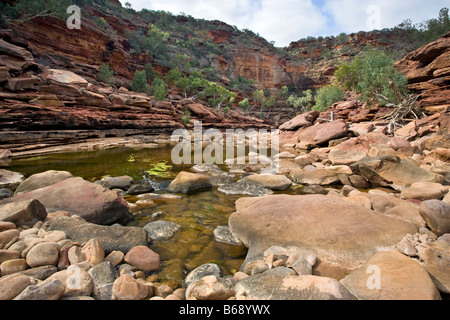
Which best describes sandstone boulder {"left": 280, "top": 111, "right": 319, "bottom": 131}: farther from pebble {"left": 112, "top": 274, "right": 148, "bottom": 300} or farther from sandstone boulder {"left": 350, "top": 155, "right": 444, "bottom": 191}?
pebble {"left": 112, "top": 274, "right": 148, "bottom": 300}

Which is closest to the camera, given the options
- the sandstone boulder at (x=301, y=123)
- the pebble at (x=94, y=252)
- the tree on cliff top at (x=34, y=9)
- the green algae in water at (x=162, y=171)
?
the pebble at (x=94, y=252)

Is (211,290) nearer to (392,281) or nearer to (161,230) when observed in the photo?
(392,281)

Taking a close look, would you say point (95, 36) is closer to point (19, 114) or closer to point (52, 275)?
point (19, 114)

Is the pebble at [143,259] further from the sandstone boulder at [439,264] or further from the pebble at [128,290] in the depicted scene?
the sandstone boulder at [439,264]

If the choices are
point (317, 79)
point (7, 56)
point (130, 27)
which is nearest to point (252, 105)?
point (317, 79)

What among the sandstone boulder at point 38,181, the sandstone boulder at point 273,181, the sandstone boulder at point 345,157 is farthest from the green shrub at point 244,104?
the sandstone boulder at point 38,181

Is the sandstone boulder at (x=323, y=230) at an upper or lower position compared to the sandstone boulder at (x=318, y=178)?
lower

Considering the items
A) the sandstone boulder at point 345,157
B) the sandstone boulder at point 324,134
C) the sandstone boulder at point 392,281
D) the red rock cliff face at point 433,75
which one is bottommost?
the sandstone boulder at point 392,281

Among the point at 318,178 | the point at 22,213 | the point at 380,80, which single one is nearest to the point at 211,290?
the point at 22,213

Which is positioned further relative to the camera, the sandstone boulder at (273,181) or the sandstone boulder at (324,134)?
the sandstone boulder at (324,134)

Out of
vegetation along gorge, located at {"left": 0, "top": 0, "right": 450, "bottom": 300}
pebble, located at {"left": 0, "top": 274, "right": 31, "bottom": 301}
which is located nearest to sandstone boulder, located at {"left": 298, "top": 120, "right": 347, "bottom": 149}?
vegetation along gorge, located at {"left": 0, "top": 0, "right": 450, "bottom": 300}

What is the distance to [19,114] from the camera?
11391mm

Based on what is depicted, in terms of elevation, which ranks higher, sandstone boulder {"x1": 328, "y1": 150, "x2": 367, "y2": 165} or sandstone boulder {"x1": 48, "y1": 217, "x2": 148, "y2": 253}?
sandstone boulder {"x1": 328, "y1": 150, "x2": 367, "y2": 165}
